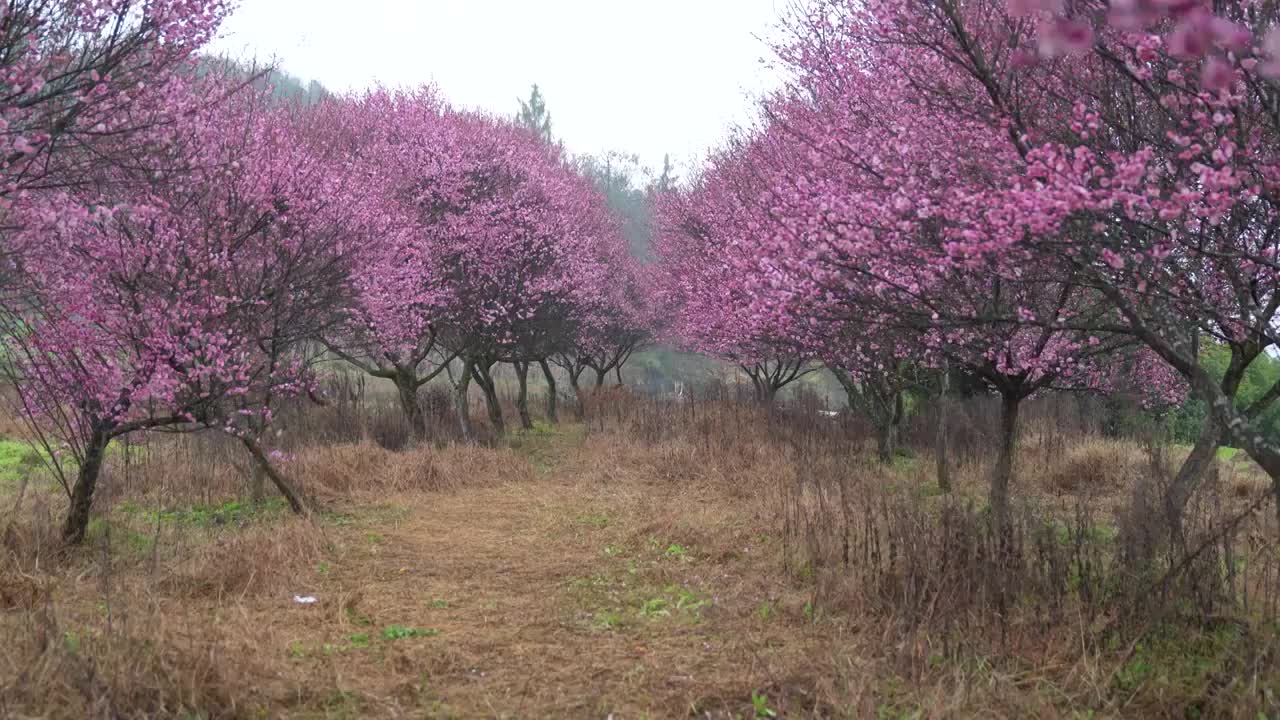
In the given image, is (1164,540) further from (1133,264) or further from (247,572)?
(247,572)

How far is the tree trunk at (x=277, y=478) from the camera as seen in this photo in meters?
8.29

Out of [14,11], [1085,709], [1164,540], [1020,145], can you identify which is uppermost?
[14,11]

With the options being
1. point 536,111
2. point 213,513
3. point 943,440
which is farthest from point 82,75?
point 536,111

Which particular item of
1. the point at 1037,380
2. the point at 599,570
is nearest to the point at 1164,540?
the point at 1037,380

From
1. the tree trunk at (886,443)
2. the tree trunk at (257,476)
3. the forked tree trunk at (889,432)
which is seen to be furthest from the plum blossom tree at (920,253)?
the tree trunk at (257,476)

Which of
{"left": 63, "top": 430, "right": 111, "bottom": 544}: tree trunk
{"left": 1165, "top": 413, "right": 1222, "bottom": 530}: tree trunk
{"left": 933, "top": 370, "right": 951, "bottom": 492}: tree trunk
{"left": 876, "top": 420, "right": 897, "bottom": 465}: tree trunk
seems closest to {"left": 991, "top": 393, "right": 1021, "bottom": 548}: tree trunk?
{"left": 1165, "top": 413, "right": 1222, "bottom": 530}: tree trunk

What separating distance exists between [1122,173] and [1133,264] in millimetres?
888

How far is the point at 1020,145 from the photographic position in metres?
4.90

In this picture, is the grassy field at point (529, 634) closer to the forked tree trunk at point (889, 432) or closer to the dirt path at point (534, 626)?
the dirt path at point (534, 626)

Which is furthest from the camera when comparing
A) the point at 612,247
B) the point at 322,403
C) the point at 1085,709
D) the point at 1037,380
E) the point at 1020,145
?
the point at 612,247

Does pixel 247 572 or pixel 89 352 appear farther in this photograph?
pixel 89 352

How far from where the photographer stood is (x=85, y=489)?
23.4ft

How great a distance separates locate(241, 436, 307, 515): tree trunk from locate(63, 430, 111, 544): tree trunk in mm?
1254

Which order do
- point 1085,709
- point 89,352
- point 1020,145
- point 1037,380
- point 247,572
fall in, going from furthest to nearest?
point 1037,380 < point 89,352 < point 247,572 < point 1020,145 < point 1085,709
